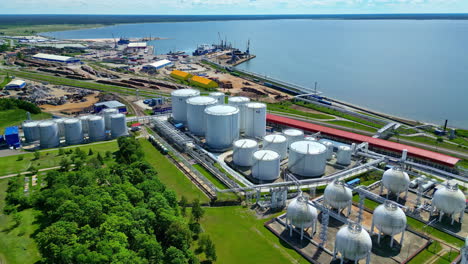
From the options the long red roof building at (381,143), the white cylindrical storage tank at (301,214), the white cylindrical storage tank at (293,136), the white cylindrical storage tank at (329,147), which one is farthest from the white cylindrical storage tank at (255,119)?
the white cylindrical storage tank at (301,214)

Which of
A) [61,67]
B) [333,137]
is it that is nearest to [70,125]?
[333,137]

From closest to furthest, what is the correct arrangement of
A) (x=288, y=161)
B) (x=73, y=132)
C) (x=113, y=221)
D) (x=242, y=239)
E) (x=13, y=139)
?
(x=113, y=221) → (x=242, y=239) → (x=288, y=161) → (x=13, y=139) → (x=73, y=132)

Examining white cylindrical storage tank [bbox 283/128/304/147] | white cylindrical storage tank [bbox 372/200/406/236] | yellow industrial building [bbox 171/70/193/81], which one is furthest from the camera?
yellow industrial building [bbox 171/70/193/81]

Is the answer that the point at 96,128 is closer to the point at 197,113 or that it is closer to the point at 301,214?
the point at 197,113

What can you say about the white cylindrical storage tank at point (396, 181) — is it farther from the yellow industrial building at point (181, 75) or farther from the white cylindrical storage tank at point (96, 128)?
the yellow industrial building at point (181, 75)

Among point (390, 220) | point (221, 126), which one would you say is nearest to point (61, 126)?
point (221, 126)

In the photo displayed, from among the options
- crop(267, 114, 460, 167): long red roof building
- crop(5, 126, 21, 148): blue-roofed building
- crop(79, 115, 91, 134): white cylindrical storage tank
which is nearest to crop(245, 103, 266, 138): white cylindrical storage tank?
crop(267, 114, 460, 167): long red roof building

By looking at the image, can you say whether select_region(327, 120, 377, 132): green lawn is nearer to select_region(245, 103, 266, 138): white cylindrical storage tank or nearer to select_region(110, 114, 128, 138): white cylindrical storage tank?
select_region(245, 103, 266, 138): white cylindrical storage tank
